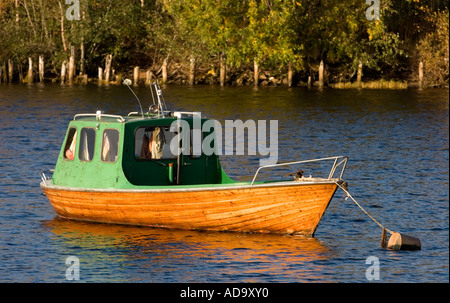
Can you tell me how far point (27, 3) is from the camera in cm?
8456

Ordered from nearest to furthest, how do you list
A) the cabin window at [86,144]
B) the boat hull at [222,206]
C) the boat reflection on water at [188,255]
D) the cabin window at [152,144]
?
the boat reflection on water at [188,255]
the boat hull at [222,206]
the cabin window at [152,144]
the cabin window at [86,144]

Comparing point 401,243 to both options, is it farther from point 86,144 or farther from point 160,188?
point 86,144

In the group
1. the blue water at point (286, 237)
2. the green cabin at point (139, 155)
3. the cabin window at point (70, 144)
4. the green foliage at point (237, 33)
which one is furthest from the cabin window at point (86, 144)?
the green foliage at point (237, 33)

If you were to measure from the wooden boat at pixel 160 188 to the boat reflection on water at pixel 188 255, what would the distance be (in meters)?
0.37

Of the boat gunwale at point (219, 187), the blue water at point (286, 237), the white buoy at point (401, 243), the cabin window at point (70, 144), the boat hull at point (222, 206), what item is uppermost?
the cabin window at point (70, 144)

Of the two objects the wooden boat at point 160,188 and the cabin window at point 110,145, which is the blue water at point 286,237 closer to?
the wooden boat at point 160,188

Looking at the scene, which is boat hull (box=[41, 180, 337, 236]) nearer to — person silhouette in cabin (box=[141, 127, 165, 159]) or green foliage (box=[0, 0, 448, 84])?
person silhouette in cabin (box=[141, 127, 165, 159])

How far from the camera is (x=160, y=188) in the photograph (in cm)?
2275

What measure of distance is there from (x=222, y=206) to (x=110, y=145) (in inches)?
134

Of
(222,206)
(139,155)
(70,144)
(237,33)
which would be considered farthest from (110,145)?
(237,33)

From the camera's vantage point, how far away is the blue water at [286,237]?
20422mm
